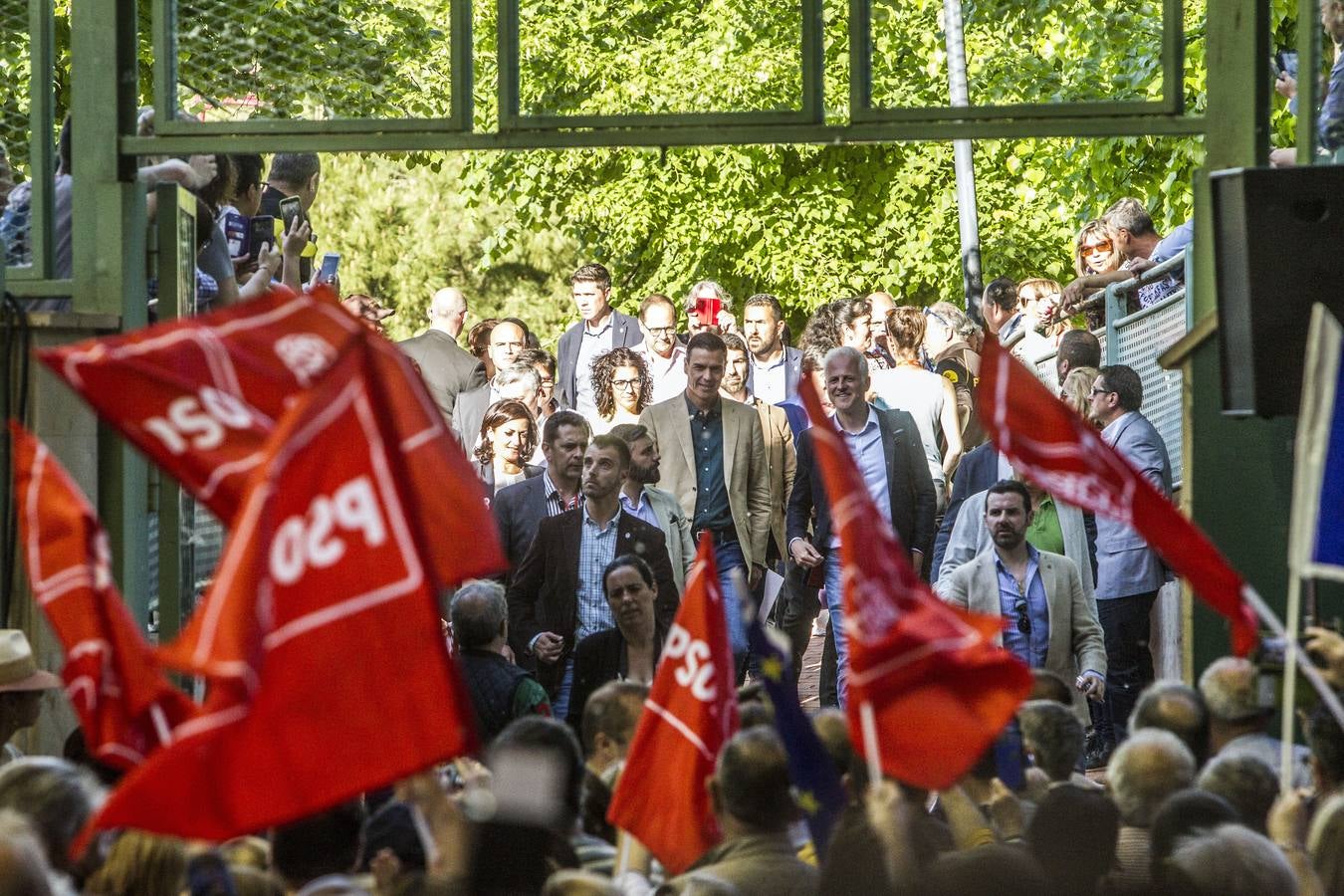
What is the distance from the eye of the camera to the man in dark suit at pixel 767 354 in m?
13.6

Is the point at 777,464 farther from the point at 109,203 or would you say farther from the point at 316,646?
the point at 316,646

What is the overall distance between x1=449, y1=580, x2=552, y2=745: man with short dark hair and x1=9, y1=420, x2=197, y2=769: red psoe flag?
241cm

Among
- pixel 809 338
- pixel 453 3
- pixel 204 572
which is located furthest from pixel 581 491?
pixel 809 338

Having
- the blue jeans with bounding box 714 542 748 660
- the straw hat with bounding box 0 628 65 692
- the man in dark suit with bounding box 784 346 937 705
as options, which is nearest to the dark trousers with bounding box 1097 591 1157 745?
the man in dark suit with bounding box 784 346 937 705

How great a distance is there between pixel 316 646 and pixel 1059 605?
559 cm

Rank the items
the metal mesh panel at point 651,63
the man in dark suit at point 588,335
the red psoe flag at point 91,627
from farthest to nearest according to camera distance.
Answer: the man in dark suit at point 588,335, the metal mesh panel at point 651,63, the red psoe flag at point 91,627

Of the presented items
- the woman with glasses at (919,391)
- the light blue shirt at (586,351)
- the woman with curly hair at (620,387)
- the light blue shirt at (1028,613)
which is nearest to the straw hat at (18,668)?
the light blue shirt at (1028,613)

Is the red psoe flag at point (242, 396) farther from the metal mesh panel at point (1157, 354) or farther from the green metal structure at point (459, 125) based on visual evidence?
the metal mesh panel at point (1157, 354)

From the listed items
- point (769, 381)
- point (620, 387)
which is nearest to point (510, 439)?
point (620, 387)

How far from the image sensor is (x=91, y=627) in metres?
5.22

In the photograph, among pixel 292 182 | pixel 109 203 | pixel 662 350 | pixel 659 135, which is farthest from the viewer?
pixel 662 350

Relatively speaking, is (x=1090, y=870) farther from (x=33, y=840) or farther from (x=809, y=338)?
(x=809, y=338)

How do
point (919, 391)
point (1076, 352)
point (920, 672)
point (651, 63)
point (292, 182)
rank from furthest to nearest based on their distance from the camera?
point (919, 391)
point (1076, 352)
point (292, 182)
point (651, 63)
point (920, 672)

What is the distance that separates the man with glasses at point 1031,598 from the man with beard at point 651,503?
Answer: 51.4 inches
